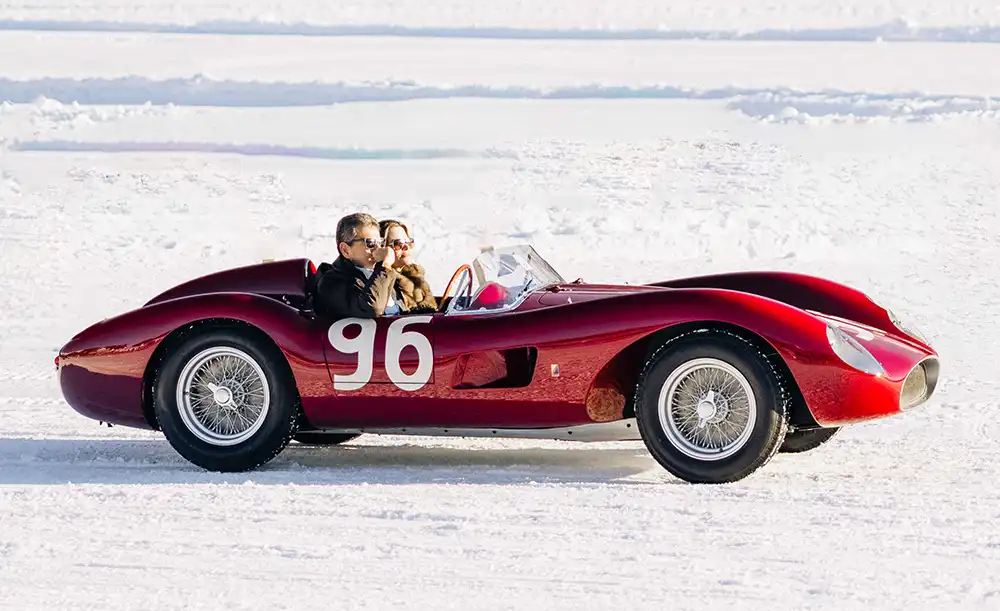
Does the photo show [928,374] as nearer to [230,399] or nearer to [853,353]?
[853,353]

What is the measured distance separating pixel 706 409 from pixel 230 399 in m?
2.24

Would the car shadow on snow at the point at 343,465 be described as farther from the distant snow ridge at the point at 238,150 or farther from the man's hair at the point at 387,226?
the distant snow ridge at the point at 238,150

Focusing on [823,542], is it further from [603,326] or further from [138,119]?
[138,119]

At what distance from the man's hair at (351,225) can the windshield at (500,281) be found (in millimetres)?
561

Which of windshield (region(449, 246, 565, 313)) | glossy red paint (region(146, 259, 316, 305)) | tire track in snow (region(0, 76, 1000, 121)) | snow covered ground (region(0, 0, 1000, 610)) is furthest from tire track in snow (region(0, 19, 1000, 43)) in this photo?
windshield (region(449, 246, 565, 313))

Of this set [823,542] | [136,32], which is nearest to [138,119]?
[136,32]

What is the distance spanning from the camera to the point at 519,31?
24.5 metres

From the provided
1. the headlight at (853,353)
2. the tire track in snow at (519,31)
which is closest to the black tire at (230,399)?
the headlight at (853,353)

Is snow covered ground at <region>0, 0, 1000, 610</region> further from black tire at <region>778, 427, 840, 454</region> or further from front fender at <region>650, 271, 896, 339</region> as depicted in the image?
front fender at <region>650, 271, 896, 339</region>

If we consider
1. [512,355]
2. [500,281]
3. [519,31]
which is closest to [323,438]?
[500,281]

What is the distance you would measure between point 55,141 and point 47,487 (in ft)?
41.1

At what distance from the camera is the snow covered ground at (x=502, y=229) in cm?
561

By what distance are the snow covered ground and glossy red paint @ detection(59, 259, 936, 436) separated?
1.09 ft

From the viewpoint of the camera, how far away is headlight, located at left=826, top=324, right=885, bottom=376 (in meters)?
6.81
